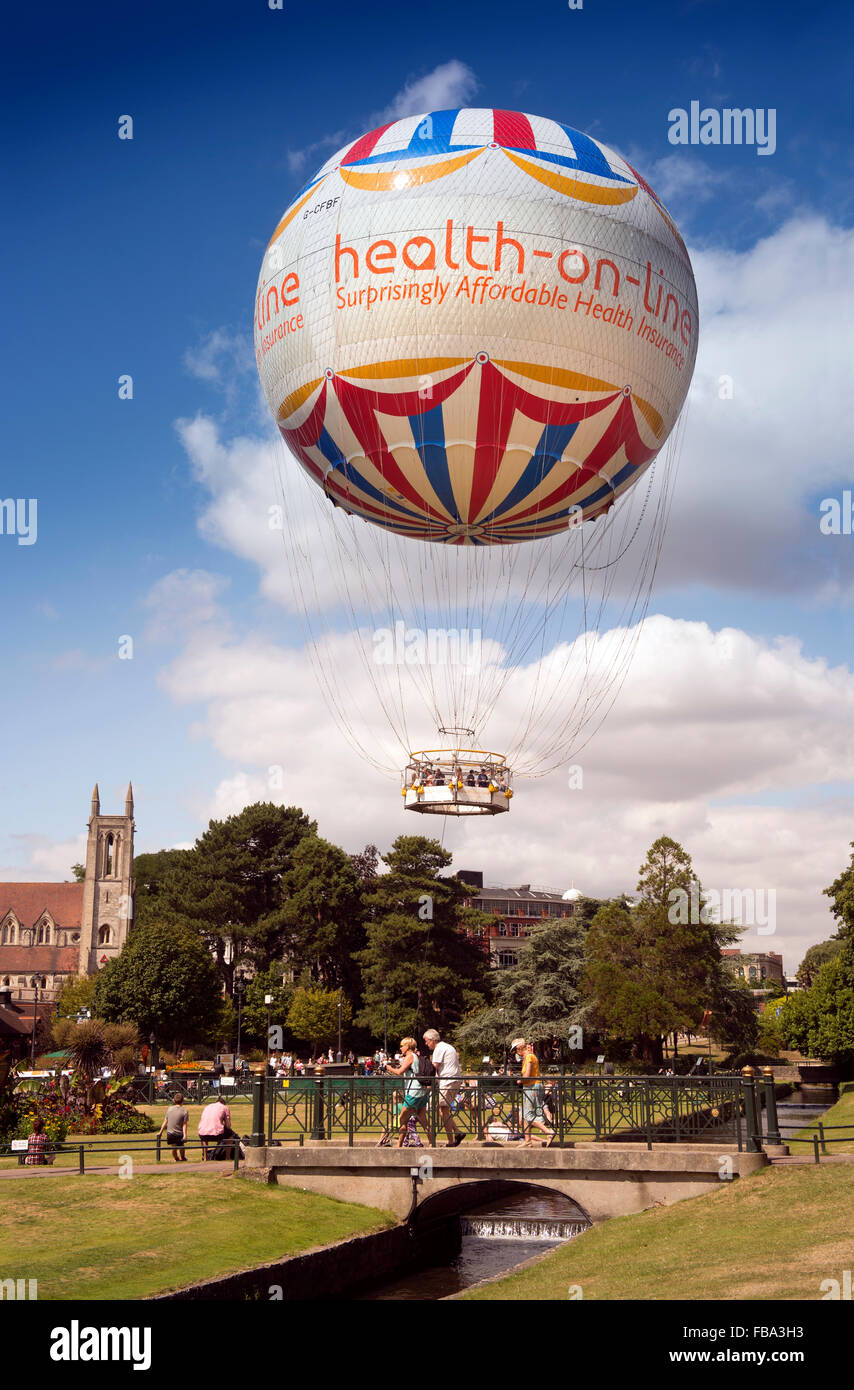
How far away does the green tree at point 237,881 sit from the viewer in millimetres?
99750

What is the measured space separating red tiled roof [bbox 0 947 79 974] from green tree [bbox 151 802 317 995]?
58989 mm

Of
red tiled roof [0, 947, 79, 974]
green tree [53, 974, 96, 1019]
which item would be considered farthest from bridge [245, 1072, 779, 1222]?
red tiled roof [0, 947, 79, 974]

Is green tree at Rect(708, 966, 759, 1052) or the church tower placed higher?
the church tower

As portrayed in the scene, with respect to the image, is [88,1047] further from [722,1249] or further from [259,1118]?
[722,1249]

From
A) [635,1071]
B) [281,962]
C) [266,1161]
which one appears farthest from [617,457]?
[281,962]

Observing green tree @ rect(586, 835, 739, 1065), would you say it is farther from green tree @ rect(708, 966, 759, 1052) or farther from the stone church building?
the stone church building

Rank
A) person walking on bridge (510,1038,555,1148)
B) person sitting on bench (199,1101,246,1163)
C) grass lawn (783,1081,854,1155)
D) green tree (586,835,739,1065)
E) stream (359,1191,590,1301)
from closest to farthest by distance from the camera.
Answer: stream (359,1191,590,1301)
person walking on bridge (510,1038,555,1148)
person sitting on bench (199,1101,246,1163)
grass lawn (783,1081,854,1155)
green tree (586,835,739,1065)

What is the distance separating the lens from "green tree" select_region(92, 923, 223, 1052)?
83.7 m

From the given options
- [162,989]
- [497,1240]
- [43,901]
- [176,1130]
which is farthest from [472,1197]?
[43,901]

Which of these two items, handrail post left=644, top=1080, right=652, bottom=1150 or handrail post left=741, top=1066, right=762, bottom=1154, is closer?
handrail post left=741, top=1066, right=762, bottom=1154

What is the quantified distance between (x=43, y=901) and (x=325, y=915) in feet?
287

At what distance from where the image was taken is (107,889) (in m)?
146
